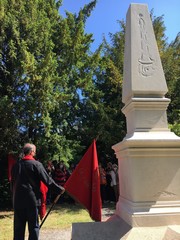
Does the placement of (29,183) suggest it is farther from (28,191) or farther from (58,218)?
(58,218)

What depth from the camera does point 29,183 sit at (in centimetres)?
459

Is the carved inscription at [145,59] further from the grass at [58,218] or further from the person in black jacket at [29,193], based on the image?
the grass at [58,218]

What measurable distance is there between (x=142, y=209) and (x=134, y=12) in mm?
2799

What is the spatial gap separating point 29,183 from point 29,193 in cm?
14

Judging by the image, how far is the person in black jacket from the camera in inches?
178

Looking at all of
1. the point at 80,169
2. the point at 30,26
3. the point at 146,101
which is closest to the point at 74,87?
the point at 30,26

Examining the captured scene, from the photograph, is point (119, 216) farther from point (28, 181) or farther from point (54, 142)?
point (54, 142)

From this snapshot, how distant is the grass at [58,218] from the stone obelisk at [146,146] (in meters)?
4.00

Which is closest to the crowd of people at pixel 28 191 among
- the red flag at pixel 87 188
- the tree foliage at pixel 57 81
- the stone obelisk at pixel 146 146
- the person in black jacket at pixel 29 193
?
the person in black jacket at pixel 29 193

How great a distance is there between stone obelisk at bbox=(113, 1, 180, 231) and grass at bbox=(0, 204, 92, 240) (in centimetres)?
400

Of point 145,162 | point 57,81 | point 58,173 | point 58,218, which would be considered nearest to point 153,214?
point 145,162

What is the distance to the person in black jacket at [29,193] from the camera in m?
4.52

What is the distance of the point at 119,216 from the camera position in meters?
4.44

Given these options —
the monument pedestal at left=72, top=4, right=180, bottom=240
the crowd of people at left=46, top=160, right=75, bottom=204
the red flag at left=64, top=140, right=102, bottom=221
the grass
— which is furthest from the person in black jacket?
the crowd of people at left=46, top=160, right=75, bottom=204
